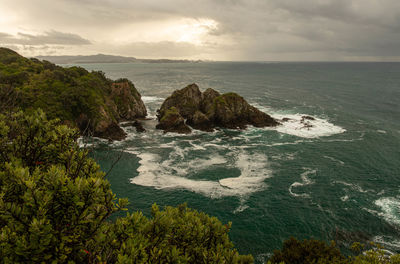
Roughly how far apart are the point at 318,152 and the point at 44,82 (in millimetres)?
80985

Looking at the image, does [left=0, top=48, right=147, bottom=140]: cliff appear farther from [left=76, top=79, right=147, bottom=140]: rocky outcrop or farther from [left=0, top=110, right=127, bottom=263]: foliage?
[left=0, top=110, right=127, bottom=263]: foliage

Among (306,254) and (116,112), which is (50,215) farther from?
(116,112)

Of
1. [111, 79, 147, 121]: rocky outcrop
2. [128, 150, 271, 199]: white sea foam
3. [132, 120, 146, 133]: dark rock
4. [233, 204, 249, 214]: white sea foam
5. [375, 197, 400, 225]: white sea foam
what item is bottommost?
[233, 204, 249, 214]: white sea foam

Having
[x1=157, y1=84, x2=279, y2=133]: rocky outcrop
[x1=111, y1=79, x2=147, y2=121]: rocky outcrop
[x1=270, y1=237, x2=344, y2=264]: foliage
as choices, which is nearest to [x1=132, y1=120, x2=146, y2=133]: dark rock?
[x1=157, y1=84, x2=279, y2=133]: rocky outcrop

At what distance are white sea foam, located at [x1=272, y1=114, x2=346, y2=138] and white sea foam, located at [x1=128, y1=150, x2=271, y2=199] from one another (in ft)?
74.1

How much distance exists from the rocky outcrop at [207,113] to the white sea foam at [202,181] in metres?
20.3

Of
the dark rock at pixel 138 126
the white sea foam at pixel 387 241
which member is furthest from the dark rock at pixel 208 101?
the white sea foam at pixel 387 241

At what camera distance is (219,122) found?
74562 millimetres

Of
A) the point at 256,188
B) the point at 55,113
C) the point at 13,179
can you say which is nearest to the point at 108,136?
the point at 55,113

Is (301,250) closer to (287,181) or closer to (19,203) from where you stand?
(287,181)

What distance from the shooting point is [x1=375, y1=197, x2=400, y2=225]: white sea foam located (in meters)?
32.5

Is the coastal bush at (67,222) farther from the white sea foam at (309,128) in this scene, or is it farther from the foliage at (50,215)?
the white sea foam at (309,128)

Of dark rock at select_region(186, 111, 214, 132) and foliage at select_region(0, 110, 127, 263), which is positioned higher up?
foliage at select_region(0, 110, 127, 263)

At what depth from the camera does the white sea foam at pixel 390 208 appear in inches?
1280
